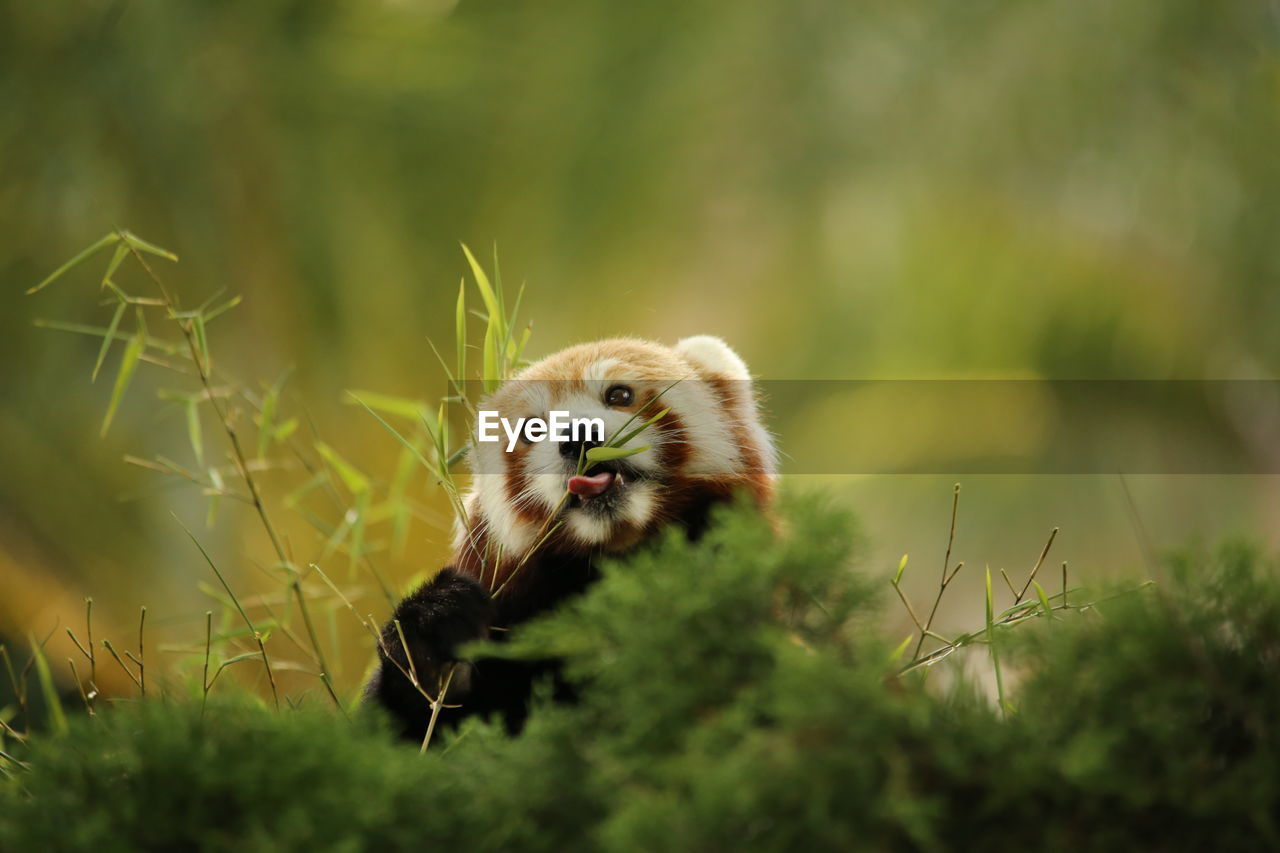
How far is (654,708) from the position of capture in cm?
102

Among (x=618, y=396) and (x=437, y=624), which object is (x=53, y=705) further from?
(x=618, y=396)

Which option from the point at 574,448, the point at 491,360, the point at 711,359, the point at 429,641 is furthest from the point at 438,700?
the point at 711,359

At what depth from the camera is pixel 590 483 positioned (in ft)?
6.56

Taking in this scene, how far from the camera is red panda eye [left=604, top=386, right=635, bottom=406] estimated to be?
2.27 metres

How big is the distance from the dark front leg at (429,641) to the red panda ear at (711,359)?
34.1 inches

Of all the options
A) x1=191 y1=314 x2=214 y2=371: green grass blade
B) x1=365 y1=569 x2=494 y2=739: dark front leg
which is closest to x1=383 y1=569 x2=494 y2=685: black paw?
x1=365 y1=569 x2=494 y2=739: dark front leg

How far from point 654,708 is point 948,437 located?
18.8 feet

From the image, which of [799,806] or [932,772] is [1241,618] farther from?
[799,806]

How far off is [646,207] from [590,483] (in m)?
4.71

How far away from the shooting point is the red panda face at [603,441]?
2045 mm

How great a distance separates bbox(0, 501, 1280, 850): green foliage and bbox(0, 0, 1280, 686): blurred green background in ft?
14.7

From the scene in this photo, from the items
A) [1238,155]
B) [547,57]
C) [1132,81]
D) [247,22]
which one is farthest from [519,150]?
[1238,155]

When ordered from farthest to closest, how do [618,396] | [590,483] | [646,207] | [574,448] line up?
[646,207] < [618,396] < [574,448] < [590,483]

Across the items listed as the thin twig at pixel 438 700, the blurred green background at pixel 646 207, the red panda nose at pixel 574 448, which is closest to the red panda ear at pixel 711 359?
the red panda nose at pixel 574 448
